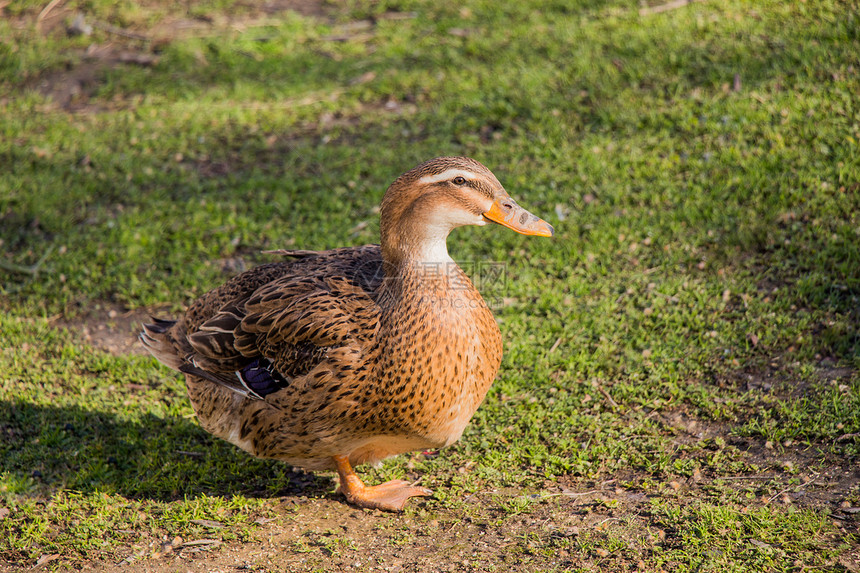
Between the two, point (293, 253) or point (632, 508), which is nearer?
point (632, 508)

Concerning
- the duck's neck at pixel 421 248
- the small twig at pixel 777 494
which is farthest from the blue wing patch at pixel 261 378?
the small twig at pixel 777 494

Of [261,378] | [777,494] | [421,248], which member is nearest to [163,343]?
[261,378]

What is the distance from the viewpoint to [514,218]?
13.6 feet

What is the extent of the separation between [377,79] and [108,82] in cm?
323

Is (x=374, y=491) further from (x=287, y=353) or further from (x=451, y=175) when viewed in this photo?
(x=451, y=175)

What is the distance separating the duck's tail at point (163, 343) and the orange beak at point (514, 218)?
219cm

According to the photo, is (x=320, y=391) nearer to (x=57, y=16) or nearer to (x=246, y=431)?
(x=246, y=431)

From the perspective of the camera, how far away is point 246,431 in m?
4.38

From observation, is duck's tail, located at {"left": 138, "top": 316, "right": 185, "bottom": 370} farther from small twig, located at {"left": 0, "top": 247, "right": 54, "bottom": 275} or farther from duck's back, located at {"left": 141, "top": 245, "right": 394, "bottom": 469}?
small twig, located at {"left": 0, "top": 247, "right": 54, "bottom": 275}

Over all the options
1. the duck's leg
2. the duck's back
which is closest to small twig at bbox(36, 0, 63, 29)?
the duck's back

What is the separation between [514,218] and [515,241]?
91.3 inches

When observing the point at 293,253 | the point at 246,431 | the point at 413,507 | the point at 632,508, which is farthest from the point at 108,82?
the point at 632,508

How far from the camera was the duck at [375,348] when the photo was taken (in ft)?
13.0

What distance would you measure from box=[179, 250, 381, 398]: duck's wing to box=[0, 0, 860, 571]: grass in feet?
2.50
